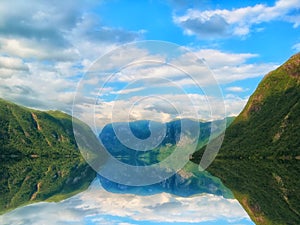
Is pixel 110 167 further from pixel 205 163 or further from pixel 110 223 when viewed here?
pixel 205 163

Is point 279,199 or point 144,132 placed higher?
point 144,132

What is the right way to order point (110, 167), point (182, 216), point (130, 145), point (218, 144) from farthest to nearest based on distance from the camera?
point (182, 216)
point (110, 167)
point (130, 145)
point (218, 144)

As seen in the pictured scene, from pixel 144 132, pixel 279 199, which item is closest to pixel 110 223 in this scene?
pixel 144 132

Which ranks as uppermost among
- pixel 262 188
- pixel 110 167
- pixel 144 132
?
pixel 144 132

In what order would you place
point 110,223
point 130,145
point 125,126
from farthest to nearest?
point 110,223, point 125,126, point 130,145

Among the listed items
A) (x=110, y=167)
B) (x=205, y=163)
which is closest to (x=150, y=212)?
(x=110, y=167)

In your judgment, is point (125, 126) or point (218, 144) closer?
point (218, 144)

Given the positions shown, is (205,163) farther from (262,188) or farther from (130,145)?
(262,188)

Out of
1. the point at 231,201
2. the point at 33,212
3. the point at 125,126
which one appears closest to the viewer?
the point at 125,126

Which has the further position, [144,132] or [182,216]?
[182,216]
